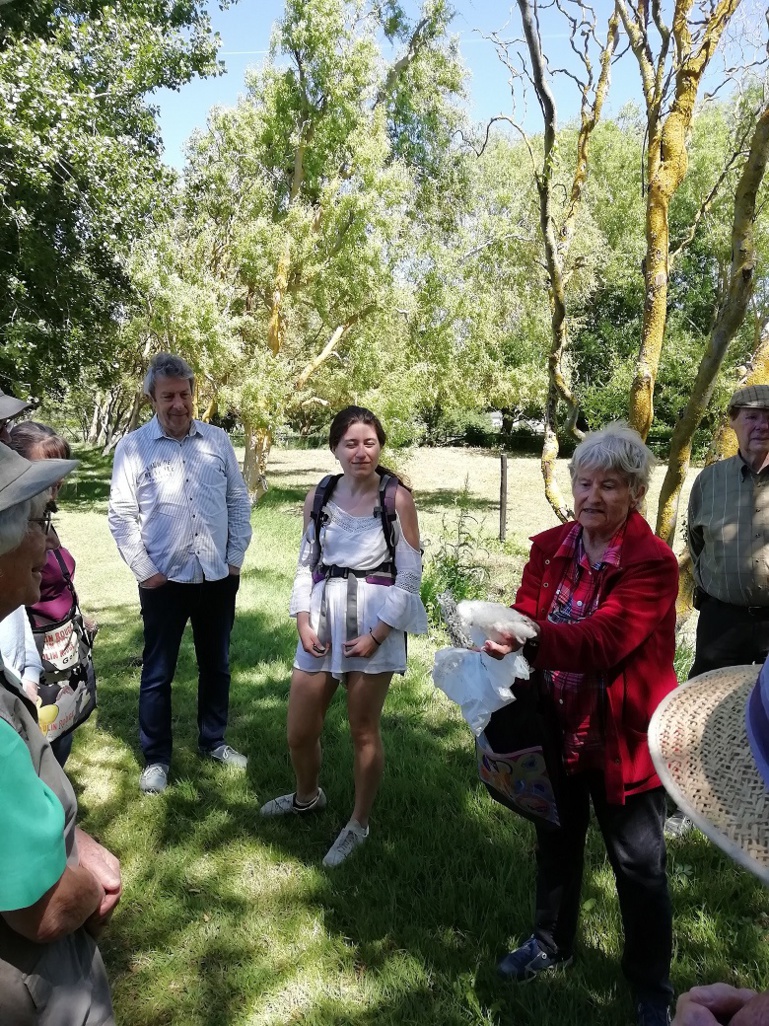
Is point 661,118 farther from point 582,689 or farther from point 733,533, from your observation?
Answer: point 582,689

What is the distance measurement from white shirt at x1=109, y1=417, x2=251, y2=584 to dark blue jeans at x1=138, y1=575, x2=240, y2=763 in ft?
0.41

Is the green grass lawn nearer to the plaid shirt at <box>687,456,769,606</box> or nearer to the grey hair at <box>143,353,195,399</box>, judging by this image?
the plaid shirt at <box>687,456,769,606</box>

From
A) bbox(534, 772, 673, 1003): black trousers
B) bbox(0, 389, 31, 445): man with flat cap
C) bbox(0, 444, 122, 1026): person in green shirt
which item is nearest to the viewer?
bbox(0, 444, 122, 1026): person in green shirt

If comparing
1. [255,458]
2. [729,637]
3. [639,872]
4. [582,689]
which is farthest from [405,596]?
[255,458]

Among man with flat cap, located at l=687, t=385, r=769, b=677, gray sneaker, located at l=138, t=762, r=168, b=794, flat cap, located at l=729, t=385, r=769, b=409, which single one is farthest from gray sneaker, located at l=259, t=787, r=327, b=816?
flat cap, located at l=729, t=385, r=769, b=409

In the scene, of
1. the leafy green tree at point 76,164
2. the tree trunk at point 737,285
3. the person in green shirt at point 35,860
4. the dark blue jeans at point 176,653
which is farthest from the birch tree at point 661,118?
the leafy green tree at point 76,164

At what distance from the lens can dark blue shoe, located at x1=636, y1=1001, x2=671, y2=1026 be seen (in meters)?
2.21

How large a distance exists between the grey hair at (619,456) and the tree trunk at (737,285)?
102 inches

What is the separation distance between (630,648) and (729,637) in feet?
5.39

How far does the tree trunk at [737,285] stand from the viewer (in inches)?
165

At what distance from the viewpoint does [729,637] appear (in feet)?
11.2

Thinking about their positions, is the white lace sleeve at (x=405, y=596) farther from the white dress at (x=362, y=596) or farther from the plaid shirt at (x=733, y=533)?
the plaid shirt at (x=733, y=533)

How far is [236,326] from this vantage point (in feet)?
46.0

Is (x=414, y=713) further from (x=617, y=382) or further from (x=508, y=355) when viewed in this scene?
(x=508, y=355)
